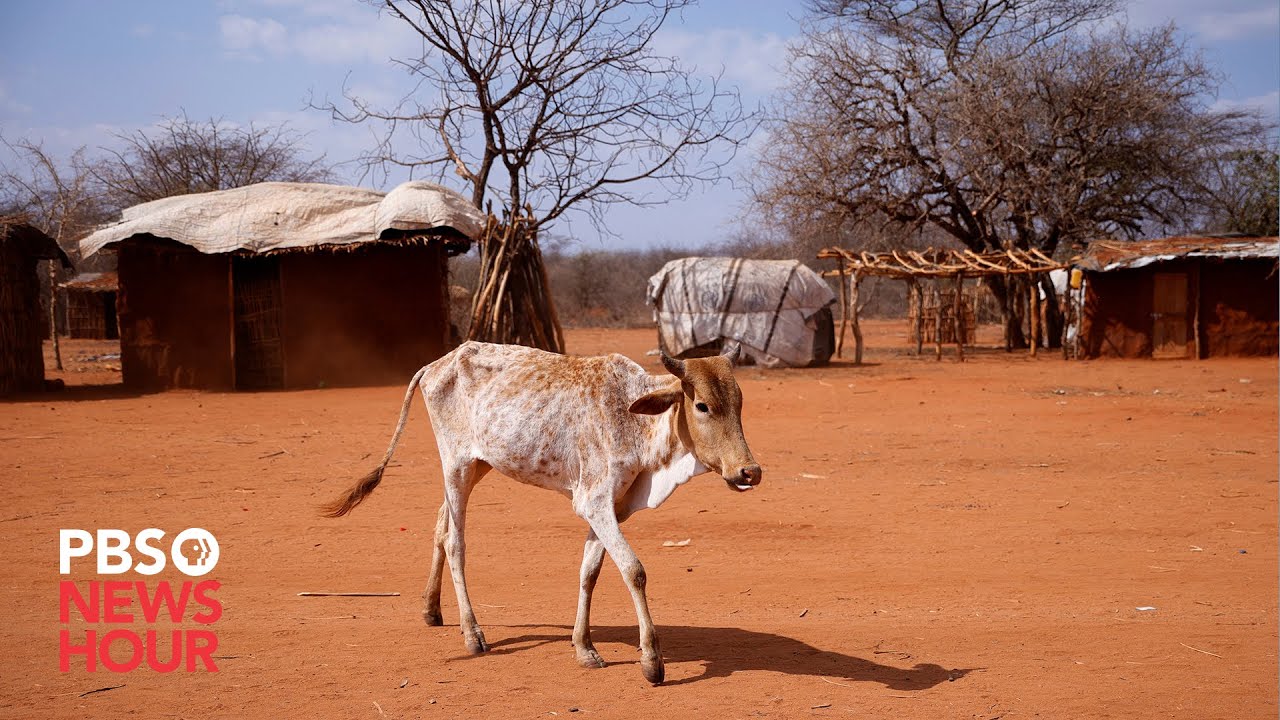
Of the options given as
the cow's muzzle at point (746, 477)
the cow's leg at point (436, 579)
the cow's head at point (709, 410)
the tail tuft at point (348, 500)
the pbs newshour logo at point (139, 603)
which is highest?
the cow's head at point (709, 410)

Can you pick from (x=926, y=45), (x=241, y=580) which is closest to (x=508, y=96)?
(x=926, y=45)

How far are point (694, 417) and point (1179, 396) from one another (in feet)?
45.8

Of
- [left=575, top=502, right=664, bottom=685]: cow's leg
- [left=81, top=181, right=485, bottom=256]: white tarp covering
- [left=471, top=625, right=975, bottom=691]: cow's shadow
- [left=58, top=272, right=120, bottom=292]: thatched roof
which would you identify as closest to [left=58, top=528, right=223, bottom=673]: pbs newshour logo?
[left=471, top=625, right=975, bottom=691]: cow's shadow

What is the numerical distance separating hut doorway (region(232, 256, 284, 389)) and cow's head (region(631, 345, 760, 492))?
1466cm

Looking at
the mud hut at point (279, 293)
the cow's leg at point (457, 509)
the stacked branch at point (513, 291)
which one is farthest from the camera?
the stacked branch at point (513, 291)

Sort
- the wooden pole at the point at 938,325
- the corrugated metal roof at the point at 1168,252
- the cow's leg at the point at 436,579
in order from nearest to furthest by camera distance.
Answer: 1. the cow's leg at the point at 436,579
2. the corrugated metal roof at the point at 1168,252
3. the wooden pole at the point at 938,325

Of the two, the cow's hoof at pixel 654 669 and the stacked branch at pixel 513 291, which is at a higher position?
the stacked branch at pixel 513 291

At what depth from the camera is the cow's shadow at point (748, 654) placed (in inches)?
189

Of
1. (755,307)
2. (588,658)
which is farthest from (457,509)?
(755,307)

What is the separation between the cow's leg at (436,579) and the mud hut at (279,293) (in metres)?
12.0

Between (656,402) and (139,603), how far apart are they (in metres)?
3.37

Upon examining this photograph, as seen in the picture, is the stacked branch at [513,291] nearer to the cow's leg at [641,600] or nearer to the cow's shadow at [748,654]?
the cow's shadow at [748,654]

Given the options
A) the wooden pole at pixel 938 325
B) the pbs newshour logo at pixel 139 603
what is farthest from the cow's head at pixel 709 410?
the wooden pole at pixel 938 325

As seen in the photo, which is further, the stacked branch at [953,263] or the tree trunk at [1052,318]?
the tree trunk at [1052,318]
